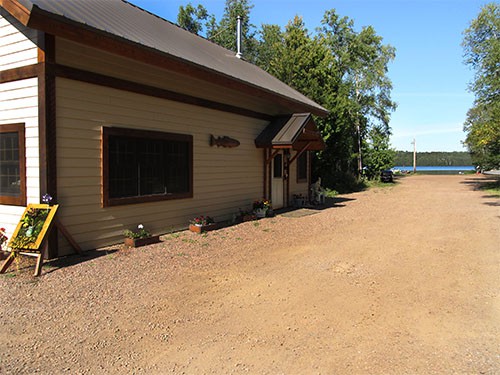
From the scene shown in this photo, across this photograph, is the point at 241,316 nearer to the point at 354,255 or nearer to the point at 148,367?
the point at 148,367

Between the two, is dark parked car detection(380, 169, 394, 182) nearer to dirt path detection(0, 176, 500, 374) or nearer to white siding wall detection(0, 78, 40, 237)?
dirt path detection(0, 176, 500, 374)

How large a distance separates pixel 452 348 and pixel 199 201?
7058 millimetres

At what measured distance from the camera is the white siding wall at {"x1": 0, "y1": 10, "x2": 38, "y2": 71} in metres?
6.25

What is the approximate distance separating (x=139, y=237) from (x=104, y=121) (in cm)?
234

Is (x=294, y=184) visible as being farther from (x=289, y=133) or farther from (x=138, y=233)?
(x=138, y=233)

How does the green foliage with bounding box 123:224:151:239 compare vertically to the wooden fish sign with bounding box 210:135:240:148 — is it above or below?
below

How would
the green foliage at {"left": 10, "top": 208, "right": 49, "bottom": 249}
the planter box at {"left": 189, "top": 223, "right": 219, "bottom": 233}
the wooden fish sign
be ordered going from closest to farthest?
1. the green foliage at {"left": 10, "top": 208, "right": 49, "bottom": 249}
2. the planter box at {"left": 189, "top": 223, "right": 219, "bottom": 233}
3. the wooden fish sign

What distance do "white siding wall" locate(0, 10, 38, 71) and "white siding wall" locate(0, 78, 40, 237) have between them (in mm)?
346

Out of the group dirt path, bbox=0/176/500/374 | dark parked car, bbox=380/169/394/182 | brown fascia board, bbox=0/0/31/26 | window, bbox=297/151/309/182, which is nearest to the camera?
dirt path, bbox=0/176/500/374

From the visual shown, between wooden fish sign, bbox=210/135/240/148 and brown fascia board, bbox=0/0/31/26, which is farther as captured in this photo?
wooden fish sign, bbox=210/135/240/148

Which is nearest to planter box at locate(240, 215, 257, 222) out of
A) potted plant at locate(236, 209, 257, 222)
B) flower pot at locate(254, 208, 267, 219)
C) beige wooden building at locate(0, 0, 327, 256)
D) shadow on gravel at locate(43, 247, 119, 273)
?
potted plant at locate(236, 209, 257, 222)

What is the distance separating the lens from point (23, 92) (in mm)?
6348

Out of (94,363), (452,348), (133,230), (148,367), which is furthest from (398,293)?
(133,230)

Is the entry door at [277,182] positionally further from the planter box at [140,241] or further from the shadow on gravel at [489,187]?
the shadow on gravel at [489,187]
